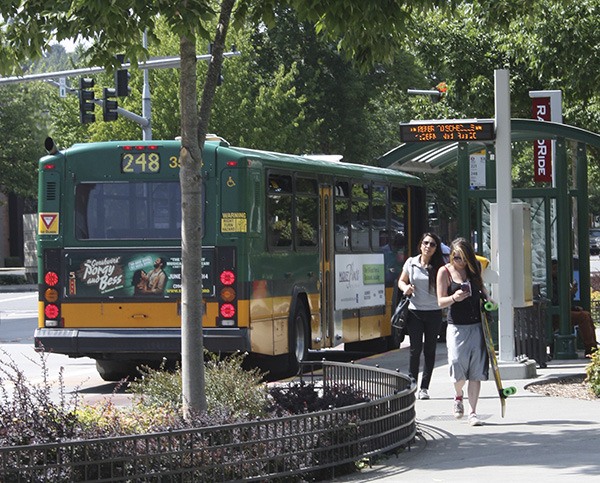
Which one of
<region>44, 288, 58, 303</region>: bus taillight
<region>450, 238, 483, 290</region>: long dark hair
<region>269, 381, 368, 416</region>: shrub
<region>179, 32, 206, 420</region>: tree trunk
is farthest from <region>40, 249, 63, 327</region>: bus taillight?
<region>179, 32, 206, 420</region>: tree trunk

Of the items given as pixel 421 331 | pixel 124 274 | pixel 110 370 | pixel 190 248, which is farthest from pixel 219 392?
pixel 110 370

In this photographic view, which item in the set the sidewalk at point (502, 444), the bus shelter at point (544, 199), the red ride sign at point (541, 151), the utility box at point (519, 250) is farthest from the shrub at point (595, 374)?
the red ride sign at point (541, 151)

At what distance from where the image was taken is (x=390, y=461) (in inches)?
408

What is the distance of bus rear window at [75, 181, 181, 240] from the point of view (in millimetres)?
17031

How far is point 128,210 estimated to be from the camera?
1722 centimetres

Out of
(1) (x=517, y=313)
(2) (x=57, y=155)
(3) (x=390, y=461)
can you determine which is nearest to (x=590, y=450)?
(3) (x=390, y=461)

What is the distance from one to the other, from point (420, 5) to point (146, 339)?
725 cm

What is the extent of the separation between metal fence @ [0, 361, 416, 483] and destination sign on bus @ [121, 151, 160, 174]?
7.03 m

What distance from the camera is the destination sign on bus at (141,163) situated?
675 inches

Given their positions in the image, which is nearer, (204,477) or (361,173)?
(204,477)

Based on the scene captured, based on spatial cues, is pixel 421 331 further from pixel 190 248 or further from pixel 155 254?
pixel 190 248

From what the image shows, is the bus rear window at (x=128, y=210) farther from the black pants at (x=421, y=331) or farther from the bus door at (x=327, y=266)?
the black pants at (x=421, y=331)

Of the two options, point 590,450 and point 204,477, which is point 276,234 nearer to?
point 590,450

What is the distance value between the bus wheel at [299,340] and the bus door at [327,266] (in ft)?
2.03
